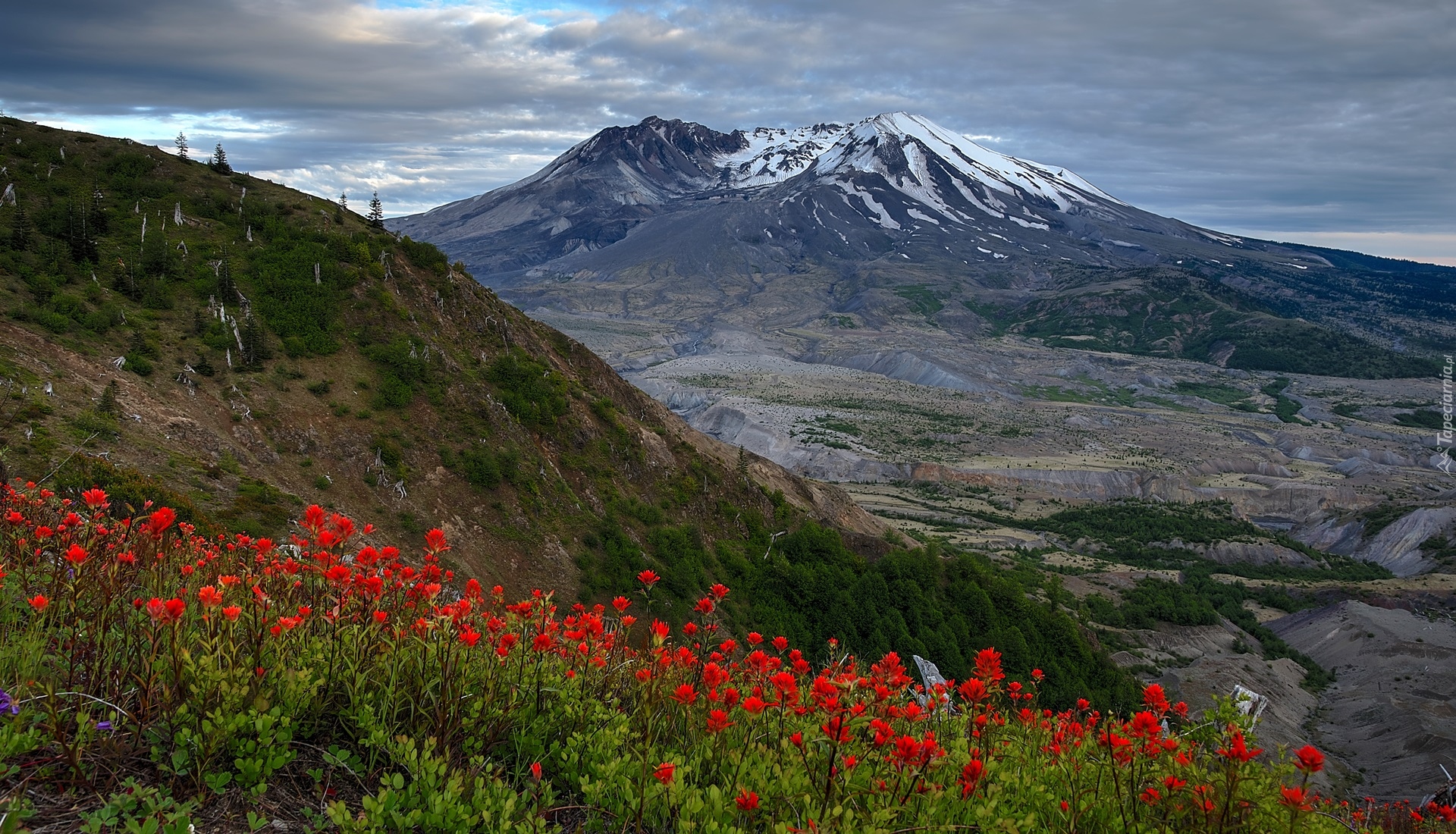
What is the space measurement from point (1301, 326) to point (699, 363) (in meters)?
148

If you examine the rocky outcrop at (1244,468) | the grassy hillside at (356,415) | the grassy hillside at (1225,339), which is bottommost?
the rocky outcrop at (1244,468)

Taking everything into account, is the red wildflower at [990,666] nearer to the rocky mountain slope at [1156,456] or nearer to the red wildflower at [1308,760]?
the red wildflower at [1308,760]

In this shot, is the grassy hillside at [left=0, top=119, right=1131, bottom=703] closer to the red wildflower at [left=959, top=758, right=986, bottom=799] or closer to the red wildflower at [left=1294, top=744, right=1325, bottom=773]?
the red wildflower at [left=959, top=758, right=986, bottom=799]

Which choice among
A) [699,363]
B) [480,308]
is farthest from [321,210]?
[699,363]

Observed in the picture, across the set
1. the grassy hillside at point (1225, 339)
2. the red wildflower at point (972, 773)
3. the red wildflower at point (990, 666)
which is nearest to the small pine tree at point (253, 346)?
the red wildflower at point (990, 666)

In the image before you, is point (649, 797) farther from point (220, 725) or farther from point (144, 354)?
point (144, 354)

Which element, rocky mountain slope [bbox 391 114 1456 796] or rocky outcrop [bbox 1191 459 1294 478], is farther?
rocky outcrop [bbox 1191 459 1294 478]

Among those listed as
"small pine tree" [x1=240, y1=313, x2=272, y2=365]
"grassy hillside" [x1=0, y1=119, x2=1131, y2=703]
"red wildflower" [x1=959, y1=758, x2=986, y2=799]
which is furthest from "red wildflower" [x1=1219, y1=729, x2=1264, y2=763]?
"small pine tree" [x1=240, y1=313, x2=272, y2=365]

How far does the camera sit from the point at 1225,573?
6047cm

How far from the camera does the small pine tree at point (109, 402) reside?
50.9ft

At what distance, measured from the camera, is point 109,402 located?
1575 centimetres

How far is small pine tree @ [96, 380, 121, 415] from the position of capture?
15.5 metres

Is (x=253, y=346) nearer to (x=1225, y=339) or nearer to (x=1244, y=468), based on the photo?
(x=1244, y=468)

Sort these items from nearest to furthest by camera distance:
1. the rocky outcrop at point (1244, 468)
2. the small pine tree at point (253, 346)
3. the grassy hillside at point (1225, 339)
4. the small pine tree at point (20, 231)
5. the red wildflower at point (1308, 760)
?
1. the red wildflower at point (1308, 760)
2. the small pine tree at point (20, 231)
3. the small pine tree at point (253, 346)
4. the rocky outcrop at point (1244, 468)
5. the grassy hillside at point (1225, 339)
